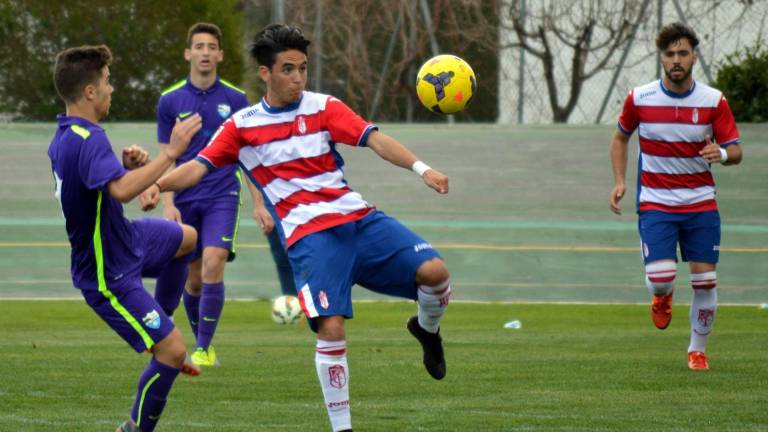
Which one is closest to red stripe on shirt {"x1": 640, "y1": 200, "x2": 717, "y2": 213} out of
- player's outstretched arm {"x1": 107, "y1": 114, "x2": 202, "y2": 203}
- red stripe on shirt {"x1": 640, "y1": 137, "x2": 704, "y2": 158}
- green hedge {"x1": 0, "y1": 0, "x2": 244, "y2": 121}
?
red stripe on shirt {"x1": 640, "y1": 137, "x2": 704, "y2": 158}

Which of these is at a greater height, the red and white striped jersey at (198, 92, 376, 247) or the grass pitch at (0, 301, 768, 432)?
the red and white striped jersey at (198, 92, 376, 247)

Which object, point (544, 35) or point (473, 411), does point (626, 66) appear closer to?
point (544, 35)

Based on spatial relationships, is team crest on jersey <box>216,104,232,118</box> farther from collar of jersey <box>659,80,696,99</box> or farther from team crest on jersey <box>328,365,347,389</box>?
team crest on jersey <box>328,365,347,389</box>

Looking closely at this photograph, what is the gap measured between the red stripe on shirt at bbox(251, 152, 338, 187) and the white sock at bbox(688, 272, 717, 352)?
10.9ft

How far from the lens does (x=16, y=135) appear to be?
17609 mm

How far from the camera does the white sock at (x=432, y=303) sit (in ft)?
22.7

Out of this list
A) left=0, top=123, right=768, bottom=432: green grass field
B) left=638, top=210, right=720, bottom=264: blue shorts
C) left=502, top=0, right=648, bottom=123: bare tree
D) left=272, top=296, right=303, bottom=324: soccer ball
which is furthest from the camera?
left=502, top=0, right=648, bottom=123: bare tree

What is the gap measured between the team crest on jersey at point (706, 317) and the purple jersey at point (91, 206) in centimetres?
400

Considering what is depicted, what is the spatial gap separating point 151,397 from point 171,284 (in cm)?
196

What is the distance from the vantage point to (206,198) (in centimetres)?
976

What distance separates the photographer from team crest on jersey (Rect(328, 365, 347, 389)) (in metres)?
6.36

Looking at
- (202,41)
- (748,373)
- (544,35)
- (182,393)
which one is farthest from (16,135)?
(748,373)

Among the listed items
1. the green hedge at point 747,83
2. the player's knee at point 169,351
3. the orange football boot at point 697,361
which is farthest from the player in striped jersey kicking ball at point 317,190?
the green hedge at point 747,83

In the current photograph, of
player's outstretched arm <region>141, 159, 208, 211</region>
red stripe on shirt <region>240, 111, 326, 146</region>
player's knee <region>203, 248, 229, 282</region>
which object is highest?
red stripe on shirt <region>240, 111, 326, 146</region>
